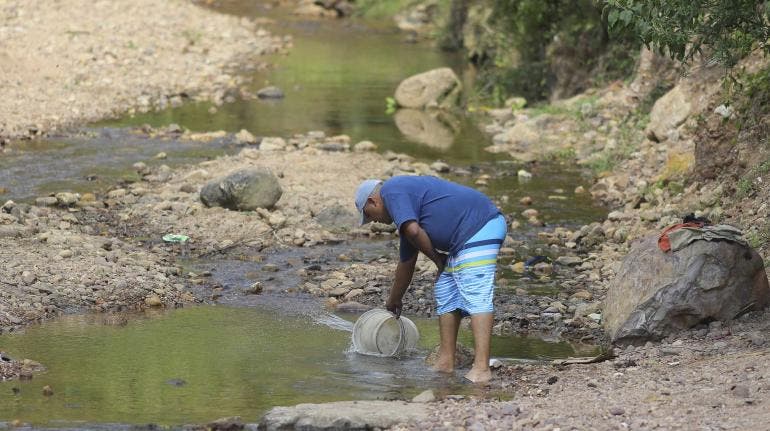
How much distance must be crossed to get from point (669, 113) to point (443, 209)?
30.9 feet

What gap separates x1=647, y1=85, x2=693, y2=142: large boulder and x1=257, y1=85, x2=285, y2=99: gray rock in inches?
343

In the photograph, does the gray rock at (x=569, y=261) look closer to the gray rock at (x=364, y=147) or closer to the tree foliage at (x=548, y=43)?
the gray rock at (x=364, y=147)

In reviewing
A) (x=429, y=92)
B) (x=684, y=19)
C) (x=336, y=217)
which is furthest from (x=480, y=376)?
(x=429, y=92)

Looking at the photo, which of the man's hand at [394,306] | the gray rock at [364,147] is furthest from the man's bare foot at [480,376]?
the gray rock at [364,147]

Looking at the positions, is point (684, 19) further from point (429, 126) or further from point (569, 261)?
point (429, 126)

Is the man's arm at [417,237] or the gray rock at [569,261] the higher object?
the man's arm at [417,237]

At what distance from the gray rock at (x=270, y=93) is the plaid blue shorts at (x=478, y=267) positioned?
52.1 ft

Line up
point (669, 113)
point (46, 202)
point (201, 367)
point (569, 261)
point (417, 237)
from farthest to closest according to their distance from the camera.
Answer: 1. point (669, 113)
2. point (46, 202)
3. point (569, 261)
4. point (201, 367)
5. point (417, 237)

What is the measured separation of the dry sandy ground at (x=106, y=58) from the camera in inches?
790

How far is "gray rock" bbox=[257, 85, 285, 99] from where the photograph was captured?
76.4ft

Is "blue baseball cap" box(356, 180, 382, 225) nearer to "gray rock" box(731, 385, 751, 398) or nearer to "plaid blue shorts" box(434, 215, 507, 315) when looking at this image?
"plaid blue shorts" box(434, 215, 507, 315)

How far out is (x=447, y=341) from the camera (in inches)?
317

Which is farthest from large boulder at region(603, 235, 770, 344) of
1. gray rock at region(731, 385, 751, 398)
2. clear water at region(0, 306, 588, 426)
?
gray rock at region(731, 385, 751, 398)

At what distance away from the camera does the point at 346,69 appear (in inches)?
1095
